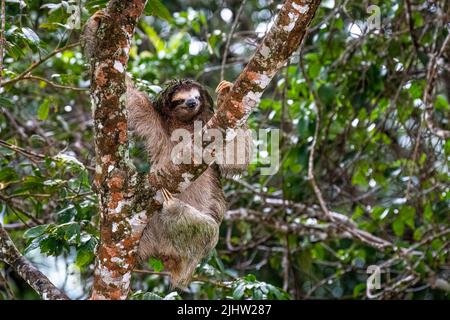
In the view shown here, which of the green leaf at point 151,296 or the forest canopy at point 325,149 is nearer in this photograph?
the green leaf at point 151,296

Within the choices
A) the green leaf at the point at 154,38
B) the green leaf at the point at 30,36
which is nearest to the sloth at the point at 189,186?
the green leaf at the point at 30,36

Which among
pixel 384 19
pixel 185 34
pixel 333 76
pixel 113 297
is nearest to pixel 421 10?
pixel 384 19

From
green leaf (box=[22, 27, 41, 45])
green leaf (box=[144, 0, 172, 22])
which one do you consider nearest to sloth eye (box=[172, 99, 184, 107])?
green leaf (box=[144, 0, 172, 22])

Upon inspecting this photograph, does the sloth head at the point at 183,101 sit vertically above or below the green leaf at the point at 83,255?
above

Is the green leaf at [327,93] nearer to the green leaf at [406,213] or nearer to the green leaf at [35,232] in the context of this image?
the green leaf at [406,213]

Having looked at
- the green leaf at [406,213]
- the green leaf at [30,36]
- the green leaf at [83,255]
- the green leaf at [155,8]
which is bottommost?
the green leaf at [83,255]

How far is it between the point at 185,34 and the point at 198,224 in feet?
15.0

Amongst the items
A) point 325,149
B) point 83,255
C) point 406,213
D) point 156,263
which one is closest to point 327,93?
point 325,149

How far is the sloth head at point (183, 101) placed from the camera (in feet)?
21.0

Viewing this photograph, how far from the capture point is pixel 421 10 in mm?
7828

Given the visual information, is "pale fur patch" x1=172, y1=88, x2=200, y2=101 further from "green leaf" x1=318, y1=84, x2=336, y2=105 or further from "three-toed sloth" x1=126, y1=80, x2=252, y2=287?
"green leaf" x1=318, y1=84, x2=336, y2=105
